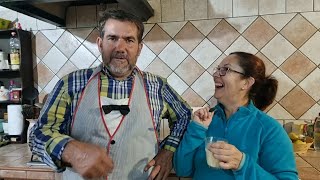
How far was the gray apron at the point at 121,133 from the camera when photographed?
3.25ft

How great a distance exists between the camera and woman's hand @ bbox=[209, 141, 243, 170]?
0.89m

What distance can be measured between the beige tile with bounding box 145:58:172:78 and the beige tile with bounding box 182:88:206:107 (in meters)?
0.18

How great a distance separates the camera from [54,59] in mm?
2049

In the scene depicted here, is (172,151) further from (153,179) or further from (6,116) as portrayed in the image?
(6,116)

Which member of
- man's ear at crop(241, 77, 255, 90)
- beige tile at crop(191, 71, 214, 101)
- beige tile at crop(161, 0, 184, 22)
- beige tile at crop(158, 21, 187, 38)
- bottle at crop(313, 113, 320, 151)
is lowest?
bottle at crop(313, 113, 320, 151)

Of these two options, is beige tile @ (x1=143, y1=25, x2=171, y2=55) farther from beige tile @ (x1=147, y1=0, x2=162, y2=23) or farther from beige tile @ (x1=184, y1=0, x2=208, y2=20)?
beige tile @ (x1=184, y1=0, x2=208, y2=20)

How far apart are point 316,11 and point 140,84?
4.21 feet

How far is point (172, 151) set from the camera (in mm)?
1077

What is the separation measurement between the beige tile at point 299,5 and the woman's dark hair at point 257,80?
72 centimetres

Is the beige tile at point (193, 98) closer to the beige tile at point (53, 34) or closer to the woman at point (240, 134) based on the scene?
the woman at point (240, 134)

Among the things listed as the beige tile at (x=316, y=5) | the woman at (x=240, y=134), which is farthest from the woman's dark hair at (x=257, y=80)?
the beige tile at (x=316, y=5)

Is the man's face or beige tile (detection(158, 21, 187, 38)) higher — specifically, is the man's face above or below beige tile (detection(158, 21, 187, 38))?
below

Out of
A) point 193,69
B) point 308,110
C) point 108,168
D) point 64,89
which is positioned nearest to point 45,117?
point 64,89

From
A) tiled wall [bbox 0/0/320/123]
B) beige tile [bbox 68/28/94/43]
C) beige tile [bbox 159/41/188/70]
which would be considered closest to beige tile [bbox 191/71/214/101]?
tiled wall [bbox 0/0/320/123]
